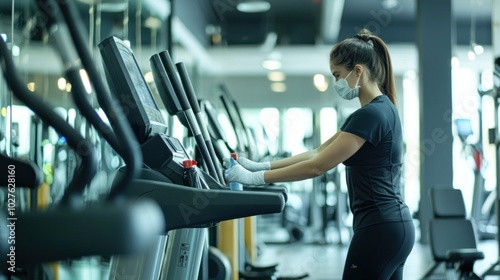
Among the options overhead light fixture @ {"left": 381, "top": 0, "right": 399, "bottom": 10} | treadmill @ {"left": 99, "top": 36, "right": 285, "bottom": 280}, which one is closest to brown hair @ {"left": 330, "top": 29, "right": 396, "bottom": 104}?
treadmill @ {"left": 99, "top": 36, "right": 285, "bottom": 280}

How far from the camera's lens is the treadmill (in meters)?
2.05

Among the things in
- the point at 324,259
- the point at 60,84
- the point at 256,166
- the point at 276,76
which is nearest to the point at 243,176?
the point at 256,166

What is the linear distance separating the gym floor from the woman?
4.09 meters

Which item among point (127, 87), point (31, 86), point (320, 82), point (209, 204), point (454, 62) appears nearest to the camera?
point (209, 204)

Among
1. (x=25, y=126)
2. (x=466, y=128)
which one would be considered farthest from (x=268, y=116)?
(x=25, y=126)

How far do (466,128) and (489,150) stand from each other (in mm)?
3084

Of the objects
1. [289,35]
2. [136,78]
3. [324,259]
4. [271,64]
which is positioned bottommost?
[324,259]

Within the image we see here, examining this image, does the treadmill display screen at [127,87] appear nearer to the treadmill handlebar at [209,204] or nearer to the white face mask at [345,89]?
the treadmill handlebar at [209,204]

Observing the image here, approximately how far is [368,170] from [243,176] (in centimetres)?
45

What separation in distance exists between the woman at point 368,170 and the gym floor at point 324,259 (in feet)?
13.4

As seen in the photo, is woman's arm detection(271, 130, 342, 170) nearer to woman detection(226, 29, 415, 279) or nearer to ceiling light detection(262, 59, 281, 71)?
woman detection(226, 29, 415, 279)

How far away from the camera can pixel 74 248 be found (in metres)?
0.93

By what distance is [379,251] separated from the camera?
2.56 metres

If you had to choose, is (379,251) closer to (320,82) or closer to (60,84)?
(60,84)
